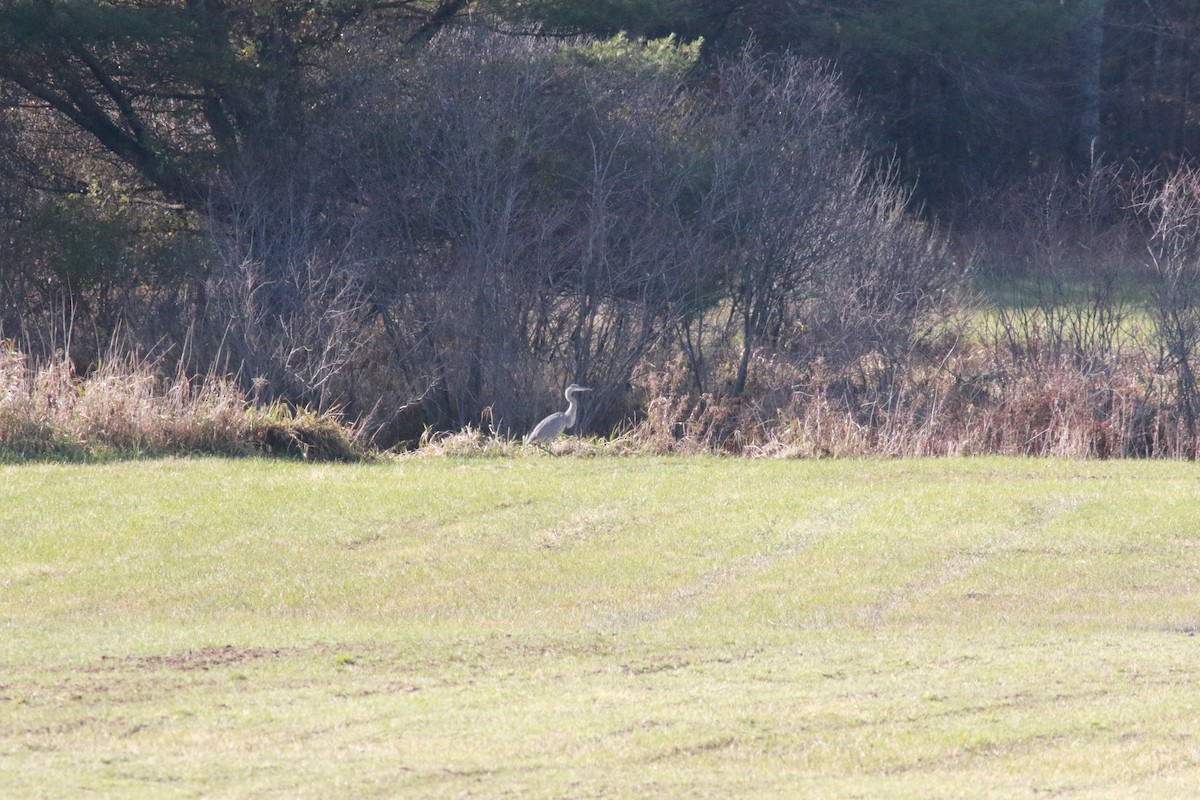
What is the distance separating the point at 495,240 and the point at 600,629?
1364 centimetres

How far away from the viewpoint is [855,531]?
14.2 m

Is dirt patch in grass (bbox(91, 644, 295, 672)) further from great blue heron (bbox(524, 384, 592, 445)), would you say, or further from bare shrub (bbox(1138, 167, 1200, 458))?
bare shrub (bbox(1138, 167, 1200, 458))

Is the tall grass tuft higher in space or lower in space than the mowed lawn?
lower

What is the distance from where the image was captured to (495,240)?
23.8 m

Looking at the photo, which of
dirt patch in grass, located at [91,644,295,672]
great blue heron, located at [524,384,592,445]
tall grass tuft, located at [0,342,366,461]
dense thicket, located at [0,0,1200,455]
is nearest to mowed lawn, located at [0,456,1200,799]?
dirt patch in grass, located at [91,644,295,672]

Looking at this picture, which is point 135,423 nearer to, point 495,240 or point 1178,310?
point 495,240

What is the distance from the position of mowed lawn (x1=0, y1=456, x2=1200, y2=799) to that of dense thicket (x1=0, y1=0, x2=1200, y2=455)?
16.7 ft

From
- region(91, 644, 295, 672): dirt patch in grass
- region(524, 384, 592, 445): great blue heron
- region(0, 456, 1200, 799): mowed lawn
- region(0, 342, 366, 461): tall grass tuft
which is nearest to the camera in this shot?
region(0, 456, 1200, 799): mowed lawn

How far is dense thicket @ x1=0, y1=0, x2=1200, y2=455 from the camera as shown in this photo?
74.1 ft

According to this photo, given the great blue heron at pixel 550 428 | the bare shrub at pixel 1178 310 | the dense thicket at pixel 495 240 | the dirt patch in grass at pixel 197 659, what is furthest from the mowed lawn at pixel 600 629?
the dense thicket at pixel 495 240

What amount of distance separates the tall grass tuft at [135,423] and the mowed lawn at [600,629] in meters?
0.79

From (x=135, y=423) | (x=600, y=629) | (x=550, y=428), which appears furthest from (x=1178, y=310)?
(x=135, y=423)

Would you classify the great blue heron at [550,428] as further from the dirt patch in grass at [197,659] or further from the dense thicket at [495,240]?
the dirt patch in grass at [197,659]

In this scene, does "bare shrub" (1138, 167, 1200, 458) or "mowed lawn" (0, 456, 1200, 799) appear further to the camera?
"bare shrub" (1138, 167, 1200, 458)
